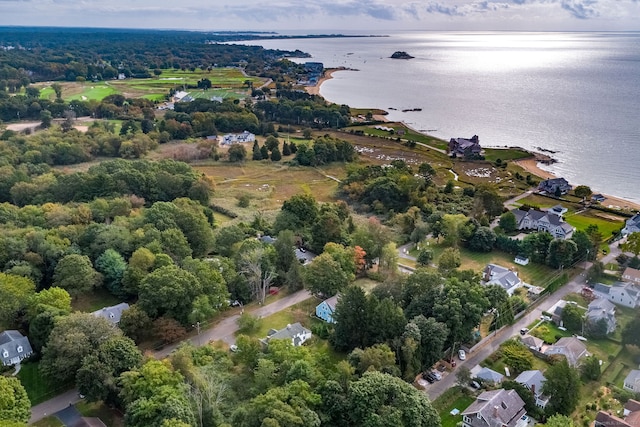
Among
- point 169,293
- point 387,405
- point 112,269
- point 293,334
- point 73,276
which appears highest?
point 169,293

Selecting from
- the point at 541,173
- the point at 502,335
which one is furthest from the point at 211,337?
the point at 541,173

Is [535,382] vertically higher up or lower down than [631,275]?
higher up

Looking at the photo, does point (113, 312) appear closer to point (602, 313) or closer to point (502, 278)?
point (502, 278)

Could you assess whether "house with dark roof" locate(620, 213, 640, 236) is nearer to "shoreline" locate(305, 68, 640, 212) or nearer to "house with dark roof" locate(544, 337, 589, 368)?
"shoreline" locate(305, 68, 640, 212)

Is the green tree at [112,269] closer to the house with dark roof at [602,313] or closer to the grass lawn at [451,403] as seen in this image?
the grass lawn at [451,403]

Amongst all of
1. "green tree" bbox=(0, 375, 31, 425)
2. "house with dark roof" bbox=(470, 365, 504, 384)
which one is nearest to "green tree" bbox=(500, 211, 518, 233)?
"house with dark roof" bbox=(470, 365, 504, 384)
